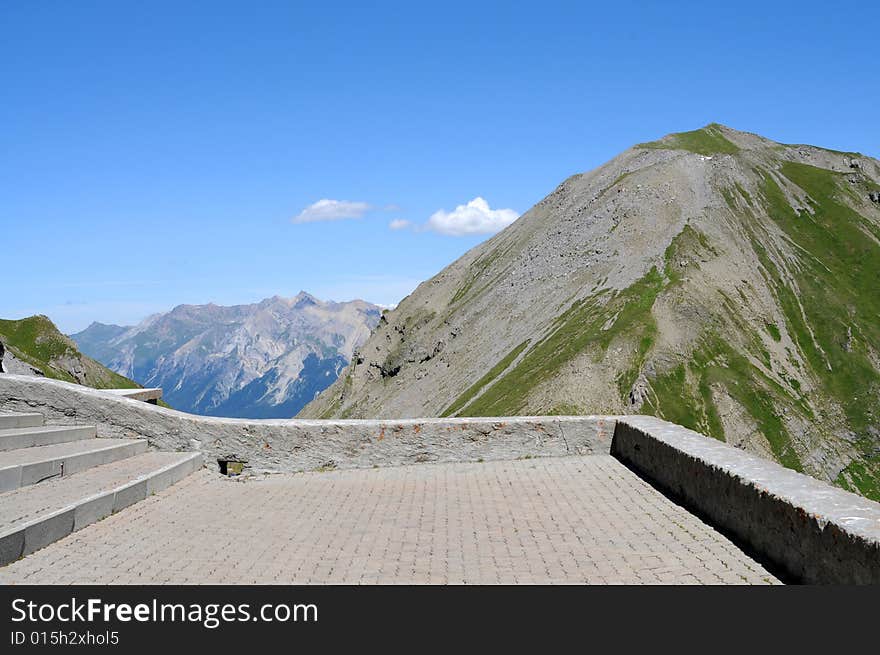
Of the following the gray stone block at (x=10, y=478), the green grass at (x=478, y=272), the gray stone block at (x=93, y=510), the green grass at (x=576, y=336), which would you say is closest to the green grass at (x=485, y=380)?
the green grass at (x=576, y=336)

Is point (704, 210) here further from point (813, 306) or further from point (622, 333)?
point (622, 333)

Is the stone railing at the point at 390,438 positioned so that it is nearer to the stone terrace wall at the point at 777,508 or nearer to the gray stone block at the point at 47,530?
the stone terrace wall at the point at 777,508

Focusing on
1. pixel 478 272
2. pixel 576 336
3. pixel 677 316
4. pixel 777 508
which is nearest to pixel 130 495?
pixel 777 508

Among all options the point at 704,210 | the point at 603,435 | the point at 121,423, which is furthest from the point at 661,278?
the point at 121,423

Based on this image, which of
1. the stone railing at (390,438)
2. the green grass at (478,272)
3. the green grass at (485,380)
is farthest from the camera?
the green grass at (478,272)

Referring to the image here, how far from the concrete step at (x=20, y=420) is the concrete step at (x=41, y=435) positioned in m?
0.09

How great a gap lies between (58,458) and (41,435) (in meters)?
1.56

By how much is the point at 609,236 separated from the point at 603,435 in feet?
205

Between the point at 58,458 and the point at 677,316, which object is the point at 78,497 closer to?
the point at 58,458

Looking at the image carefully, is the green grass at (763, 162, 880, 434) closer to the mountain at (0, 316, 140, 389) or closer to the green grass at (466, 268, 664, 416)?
the green grass at (466, 268, 664, 416)

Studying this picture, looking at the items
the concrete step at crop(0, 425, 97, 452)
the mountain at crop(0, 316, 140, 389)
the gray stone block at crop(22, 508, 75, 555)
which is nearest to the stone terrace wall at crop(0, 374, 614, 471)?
the concrete step at crop(0, 425, 97, 452)

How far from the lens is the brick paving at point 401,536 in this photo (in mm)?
7520

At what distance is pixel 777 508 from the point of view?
25.6 ft
